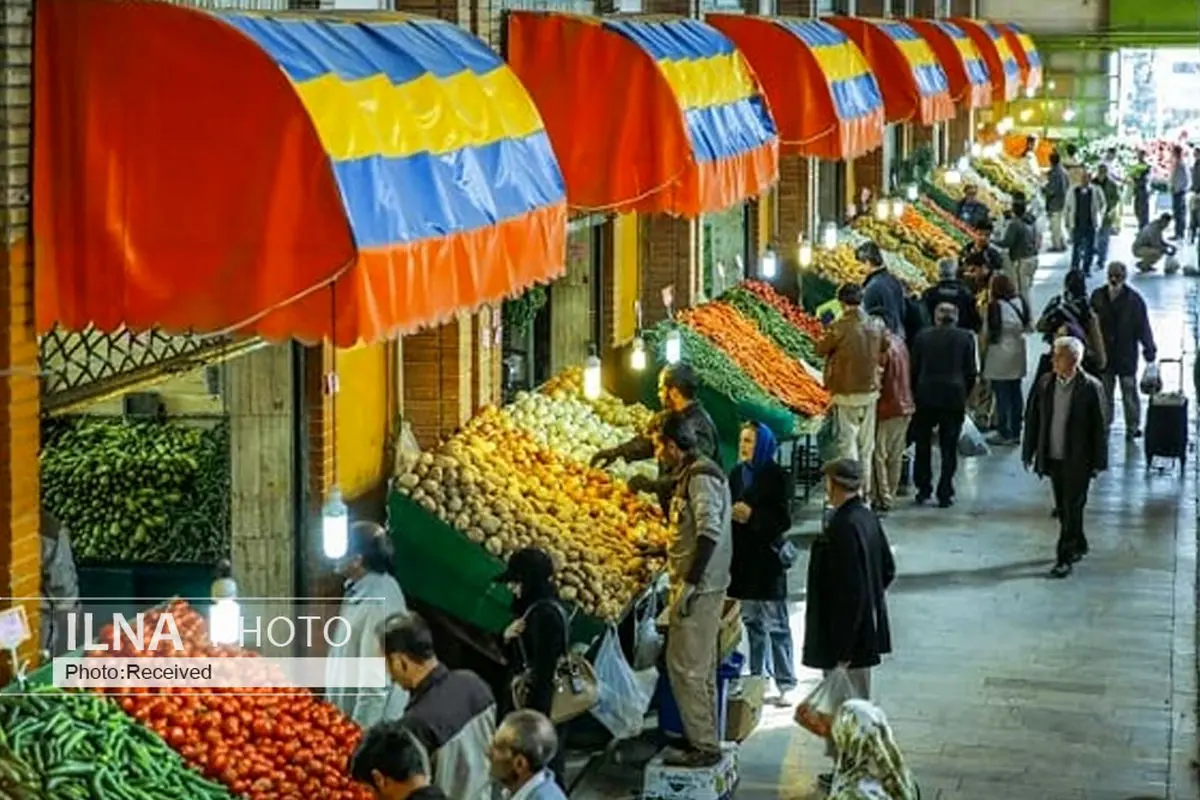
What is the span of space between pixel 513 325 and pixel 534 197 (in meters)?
5.94

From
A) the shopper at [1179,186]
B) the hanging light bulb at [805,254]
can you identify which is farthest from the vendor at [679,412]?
the shopper at [1179,186]

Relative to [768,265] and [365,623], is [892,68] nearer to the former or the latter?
[768,265]

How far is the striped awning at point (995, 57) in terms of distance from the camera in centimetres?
3148

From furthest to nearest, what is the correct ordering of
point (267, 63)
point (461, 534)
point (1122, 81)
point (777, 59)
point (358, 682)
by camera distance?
point (1122, 81) < point (777, 59) < point (461, 534) < point (358, 682) < point (267, 63)

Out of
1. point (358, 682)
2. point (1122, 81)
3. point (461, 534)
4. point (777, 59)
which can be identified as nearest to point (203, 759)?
point (358, 682)

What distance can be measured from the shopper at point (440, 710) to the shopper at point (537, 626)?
1777 millimetres

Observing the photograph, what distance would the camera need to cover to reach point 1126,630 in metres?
14.7

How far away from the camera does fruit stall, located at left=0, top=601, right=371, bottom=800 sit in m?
7.97

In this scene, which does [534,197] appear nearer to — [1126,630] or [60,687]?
[60,687]

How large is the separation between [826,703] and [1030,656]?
3.63 meters

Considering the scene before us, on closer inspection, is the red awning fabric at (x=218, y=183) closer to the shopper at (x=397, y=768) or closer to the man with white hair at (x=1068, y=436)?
the shopper at (x=397, y=768)

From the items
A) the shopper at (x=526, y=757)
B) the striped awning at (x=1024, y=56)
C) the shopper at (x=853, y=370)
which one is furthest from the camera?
the striped awning at (x=1024, y=56)

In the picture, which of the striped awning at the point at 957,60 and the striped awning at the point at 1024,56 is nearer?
the striped awning at the point at 957,60

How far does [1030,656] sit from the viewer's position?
46.0 feet
